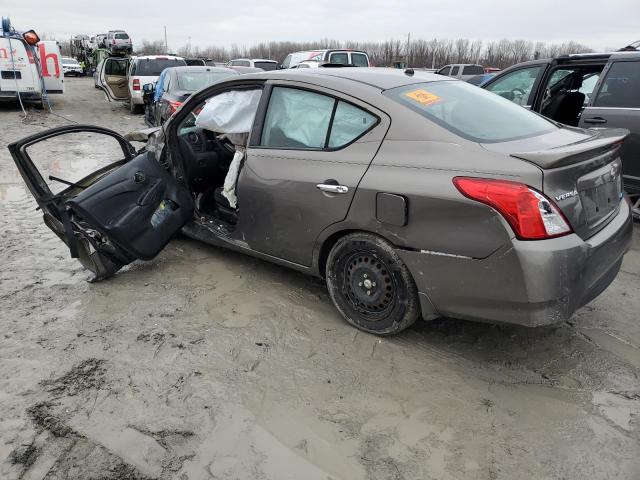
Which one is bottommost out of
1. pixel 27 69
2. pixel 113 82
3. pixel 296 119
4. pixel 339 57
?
pixel 113 82

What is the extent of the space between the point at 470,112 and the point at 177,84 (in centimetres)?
820

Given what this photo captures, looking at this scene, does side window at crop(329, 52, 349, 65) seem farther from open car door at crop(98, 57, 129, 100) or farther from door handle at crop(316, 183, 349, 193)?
door handle at crop(316, 183, 349, 193)

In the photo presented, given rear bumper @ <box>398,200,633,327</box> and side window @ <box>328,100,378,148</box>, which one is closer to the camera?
rear bumper @ <box>398,200,633,327</box>

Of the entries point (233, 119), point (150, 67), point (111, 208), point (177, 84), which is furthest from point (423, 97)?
point (150, 67)

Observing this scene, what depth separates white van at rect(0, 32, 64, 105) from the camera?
43.3ft

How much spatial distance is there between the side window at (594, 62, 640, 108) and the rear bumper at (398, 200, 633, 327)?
2988 millimetres

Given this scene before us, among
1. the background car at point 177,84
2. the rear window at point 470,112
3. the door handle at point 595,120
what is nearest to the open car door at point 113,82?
the background car at point 177,84

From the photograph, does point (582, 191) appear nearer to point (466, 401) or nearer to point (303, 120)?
point (466, 401)

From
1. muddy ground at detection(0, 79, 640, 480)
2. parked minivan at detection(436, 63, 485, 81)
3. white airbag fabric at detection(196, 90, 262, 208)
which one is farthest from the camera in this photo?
parked minivan at detection(436, 63, 485, 81)

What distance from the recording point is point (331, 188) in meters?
3.11

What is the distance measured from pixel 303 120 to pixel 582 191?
5.85 feet

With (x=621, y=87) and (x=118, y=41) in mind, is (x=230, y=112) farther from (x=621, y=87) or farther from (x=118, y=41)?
(x=118, y=41)

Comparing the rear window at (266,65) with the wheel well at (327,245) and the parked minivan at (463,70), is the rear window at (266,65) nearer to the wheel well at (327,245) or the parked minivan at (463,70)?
the parked minivan at (463,70)

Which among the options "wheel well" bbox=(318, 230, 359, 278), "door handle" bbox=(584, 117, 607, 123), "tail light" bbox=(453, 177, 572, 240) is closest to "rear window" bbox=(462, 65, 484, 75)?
"door handle" bbox=(584, 117, 607, 123)
